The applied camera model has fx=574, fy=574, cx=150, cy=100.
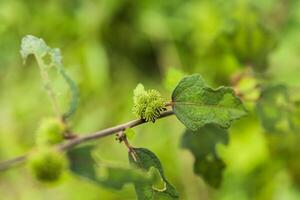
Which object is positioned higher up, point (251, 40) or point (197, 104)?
point (251, 40)

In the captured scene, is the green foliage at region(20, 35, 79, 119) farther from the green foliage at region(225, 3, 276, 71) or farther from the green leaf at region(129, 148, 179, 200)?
the green foliage at region(225, 3, 276, 71)

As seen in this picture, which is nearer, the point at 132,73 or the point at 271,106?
the point at 271,106

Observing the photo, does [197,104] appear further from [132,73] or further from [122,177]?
[132,73]

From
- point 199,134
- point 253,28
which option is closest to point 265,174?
point 253,28

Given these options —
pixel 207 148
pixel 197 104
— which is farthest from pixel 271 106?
pixel 197 104

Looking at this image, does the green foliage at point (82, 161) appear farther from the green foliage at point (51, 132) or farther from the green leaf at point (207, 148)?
the green leaf at point (207, 148)

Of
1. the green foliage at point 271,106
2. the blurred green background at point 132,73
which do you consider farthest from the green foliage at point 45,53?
the blurred green background at point 132,73
